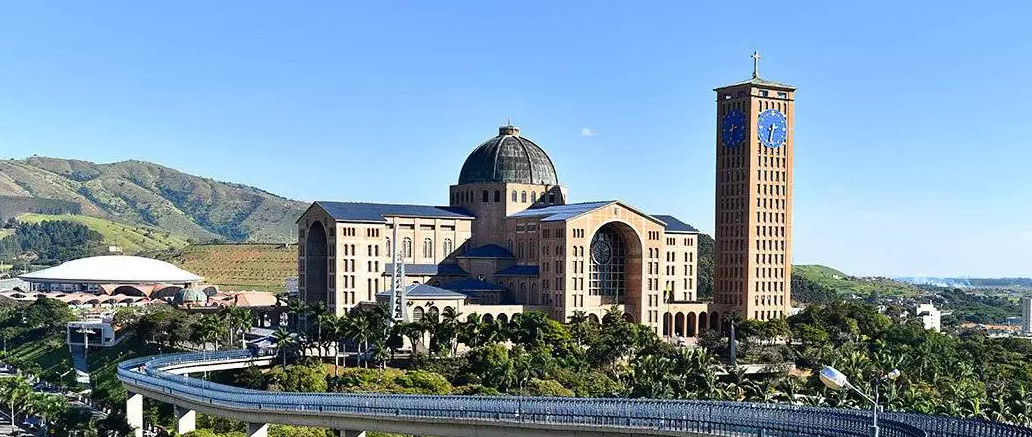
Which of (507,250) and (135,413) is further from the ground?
(507,250)

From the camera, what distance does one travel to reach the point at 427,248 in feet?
456

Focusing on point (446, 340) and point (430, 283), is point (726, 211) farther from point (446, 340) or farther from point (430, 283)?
point (446, 340)

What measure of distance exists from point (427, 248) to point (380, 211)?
7043mm

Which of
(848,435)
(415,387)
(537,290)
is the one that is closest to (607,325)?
(537,290)

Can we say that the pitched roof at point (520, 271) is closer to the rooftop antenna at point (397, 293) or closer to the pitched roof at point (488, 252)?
the pitched roof at point (488, 252)

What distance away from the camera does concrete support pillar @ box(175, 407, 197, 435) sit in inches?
3531

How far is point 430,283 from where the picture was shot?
13625cm

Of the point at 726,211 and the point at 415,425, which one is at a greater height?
the point at 726,211

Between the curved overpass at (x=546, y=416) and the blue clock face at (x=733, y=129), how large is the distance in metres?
69.5

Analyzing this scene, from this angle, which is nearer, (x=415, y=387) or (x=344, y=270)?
(x=415, y=387)

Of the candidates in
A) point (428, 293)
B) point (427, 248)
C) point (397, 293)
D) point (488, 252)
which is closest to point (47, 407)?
point (397, 293)

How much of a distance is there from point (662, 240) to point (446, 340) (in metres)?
35.0

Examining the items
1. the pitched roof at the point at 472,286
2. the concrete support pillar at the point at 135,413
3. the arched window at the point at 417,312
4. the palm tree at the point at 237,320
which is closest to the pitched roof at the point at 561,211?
the pitched roof at the point at 472,286

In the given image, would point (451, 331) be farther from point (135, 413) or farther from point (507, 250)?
point (507, 250)
